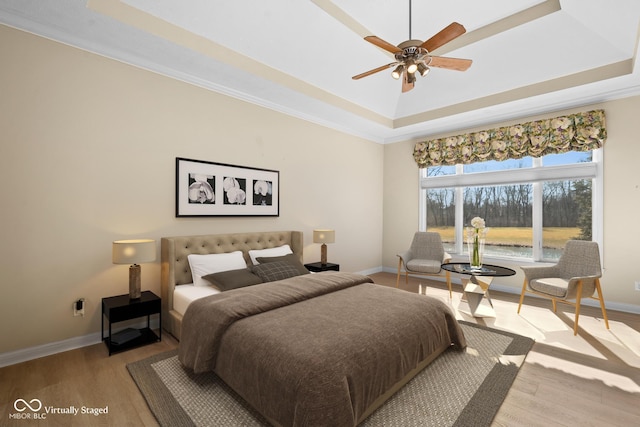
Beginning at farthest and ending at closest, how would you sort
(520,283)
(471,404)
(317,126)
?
1. (317,126)
2. (520,283)
3. (471,404)

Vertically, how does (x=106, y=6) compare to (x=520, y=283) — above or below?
above

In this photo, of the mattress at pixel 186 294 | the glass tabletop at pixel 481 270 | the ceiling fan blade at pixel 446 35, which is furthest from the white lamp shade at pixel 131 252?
the glass tabletop at pixel 481 270

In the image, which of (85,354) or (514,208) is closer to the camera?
(85,354)

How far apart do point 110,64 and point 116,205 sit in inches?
55.4

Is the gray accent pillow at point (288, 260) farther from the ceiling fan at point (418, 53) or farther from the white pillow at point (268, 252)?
the ceiling fan at point (418, 53)

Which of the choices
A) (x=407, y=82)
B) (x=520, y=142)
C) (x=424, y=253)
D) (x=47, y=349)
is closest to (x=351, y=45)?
(x=407, y=82)

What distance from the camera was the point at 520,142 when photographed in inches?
183

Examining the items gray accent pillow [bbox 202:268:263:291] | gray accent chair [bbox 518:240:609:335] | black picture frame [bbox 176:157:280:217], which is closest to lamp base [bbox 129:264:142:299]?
gray accent pillow [bbox 202:268:263:291]

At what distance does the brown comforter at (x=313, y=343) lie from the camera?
1594 mm

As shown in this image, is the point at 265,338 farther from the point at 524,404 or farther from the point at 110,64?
the point at 110,64

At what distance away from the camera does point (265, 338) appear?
1.90 meters

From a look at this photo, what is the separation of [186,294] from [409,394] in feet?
7.16

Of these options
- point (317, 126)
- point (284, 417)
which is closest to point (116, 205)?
point (284, 417)

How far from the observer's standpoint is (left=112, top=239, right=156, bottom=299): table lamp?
2727mm
